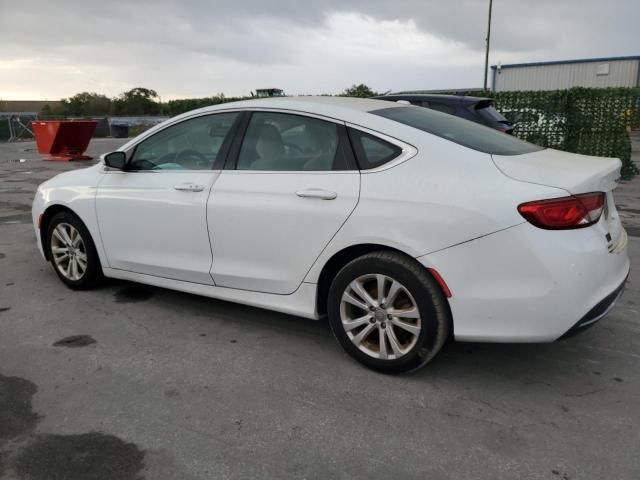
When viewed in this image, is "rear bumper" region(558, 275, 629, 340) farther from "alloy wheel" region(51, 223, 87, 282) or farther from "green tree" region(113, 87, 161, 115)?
"green tree" region(113, 87, 161, 115)

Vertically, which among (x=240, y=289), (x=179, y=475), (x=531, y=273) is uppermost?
(x=531, y=273)

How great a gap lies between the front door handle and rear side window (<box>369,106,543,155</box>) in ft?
4.10

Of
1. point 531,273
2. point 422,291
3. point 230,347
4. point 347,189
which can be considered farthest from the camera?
point 230,347

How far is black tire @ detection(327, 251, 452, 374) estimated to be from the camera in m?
3.03

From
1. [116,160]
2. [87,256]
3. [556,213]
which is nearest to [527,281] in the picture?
[556,213]

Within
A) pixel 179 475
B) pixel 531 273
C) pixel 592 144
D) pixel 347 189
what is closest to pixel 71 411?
pixel 179 475

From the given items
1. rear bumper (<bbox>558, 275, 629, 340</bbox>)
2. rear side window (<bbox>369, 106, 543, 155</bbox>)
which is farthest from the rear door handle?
rear bumper (<bbox>558, 275, 629, 340</bbox>)

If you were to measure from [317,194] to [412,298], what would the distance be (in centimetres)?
81

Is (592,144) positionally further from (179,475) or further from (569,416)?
(179,475)

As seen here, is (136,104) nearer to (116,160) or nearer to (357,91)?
(357,91)

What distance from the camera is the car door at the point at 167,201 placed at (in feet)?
12.7

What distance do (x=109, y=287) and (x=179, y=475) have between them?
2.81 meters

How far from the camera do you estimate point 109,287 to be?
4918 mm

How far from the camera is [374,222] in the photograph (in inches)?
122
